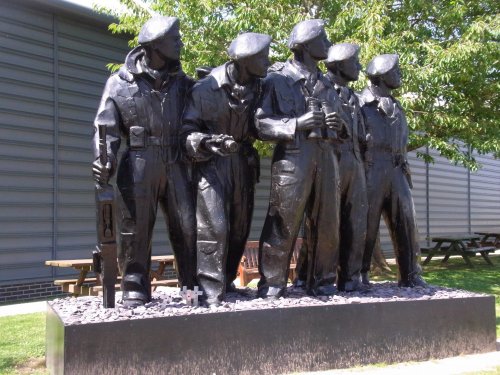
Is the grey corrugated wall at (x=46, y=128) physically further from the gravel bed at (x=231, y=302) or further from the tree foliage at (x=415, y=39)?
the gravel bed at (x=231, y=302)

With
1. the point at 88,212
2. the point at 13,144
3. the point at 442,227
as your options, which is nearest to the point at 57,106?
the point at 13,144

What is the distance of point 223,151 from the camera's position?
475 cm

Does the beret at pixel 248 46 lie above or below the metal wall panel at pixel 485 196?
above

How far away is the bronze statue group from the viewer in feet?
15.9

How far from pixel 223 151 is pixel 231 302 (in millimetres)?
1204

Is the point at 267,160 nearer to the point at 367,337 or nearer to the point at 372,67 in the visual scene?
the point at 372,67

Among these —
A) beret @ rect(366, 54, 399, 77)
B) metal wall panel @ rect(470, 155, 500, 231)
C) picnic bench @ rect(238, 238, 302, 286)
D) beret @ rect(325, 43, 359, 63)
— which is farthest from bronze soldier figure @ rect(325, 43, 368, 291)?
metal wall panel @ rect(470, 155, 500, 231)

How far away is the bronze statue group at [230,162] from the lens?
4855mm

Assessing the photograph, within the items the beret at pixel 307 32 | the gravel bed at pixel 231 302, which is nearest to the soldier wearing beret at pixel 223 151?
the gravel bed at pixel 231 302

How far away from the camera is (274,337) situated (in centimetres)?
461

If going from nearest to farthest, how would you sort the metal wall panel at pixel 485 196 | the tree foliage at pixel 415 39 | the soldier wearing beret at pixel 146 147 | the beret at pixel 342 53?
the soldier wearing beret at pixel 146 147 → the beret at pixel 342 53 → the tree foliage at pixel 415 39 → the metal wall panel at pixel 485 196

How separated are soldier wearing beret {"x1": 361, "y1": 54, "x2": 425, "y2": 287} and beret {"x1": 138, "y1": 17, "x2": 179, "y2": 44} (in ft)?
6.88

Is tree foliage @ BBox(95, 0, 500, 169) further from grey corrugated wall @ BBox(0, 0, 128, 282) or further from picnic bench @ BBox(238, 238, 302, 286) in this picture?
picnic bench @ BBox(238, 238, 302, 286)

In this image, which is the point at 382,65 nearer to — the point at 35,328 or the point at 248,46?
the point at 248,46
